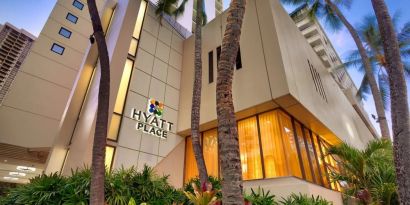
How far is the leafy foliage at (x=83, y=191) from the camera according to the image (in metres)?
5.66

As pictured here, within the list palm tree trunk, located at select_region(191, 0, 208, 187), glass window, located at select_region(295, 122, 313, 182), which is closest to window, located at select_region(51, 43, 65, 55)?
palm tree trunk, located at select_region(191, 0, 208, 187)

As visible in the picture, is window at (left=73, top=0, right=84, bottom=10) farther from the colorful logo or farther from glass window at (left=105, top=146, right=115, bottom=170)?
glass window at (left=105, top=146, right=115, bottom=170)

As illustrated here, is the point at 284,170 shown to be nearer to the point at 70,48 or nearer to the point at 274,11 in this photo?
the point at 274,11

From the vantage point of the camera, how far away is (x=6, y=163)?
52.7ft

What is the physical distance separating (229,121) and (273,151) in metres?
5.52

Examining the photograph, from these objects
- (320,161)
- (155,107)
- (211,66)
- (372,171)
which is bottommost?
(372,171)

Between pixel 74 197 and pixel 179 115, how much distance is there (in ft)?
21.5

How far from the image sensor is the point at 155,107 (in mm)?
10742

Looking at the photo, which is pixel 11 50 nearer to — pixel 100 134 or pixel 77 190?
pixel 77 190

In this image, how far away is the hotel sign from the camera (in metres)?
9.89

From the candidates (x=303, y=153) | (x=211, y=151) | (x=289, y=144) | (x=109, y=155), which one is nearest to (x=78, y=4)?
(x=109, y=155)

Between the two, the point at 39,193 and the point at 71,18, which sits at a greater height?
the point at 71,18

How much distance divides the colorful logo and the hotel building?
5cm

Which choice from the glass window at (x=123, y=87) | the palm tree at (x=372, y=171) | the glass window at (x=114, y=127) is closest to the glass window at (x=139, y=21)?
the glass window at (x=123, y=87)
